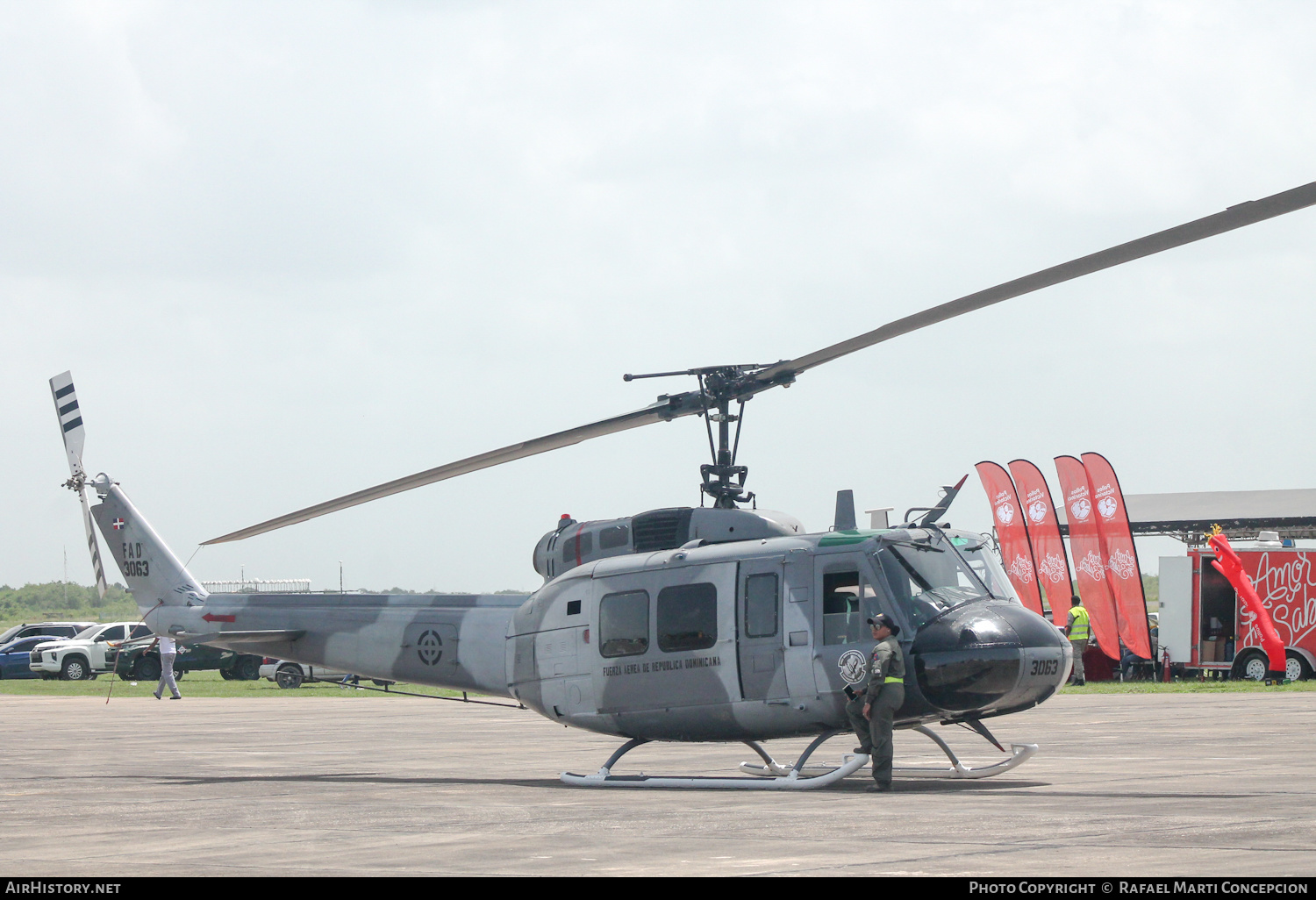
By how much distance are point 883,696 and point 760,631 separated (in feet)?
4.80

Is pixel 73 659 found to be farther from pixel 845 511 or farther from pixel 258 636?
pixel 845 511

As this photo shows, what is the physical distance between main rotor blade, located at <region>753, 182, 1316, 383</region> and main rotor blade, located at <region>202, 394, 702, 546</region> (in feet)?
3.14

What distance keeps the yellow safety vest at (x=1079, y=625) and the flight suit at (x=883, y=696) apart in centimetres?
1858

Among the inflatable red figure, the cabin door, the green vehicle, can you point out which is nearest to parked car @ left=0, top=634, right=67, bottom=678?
the green vehicle

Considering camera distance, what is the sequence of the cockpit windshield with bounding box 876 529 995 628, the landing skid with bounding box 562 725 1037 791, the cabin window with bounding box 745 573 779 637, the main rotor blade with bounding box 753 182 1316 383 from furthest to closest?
the cabin window with bounding box 745 573 779 637 → the cockpit windshield with bounding box 876 529 995 628 → the landing skid with bounding box 562 725 1037 791 → the main rotor blade with bounding box 753 182 1316 383

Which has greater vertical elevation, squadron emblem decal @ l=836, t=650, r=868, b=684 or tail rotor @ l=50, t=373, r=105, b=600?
tail rotor @ l=50, t=373, r=105, b=600

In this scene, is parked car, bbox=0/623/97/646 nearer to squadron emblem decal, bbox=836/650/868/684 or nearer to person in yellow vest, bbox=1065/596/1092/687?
person in yellow vest, bbox=1065/596/1092/687

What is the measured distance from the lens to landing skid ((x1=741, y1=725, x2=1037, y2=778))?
519 inches

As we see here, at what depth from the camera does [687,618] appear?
13602 mm

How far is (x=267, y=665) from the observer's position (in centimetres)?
3875

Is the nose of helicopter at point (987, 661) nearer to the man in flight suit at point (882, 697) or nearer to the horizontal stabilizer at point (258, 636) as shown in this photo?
the man in flight suit at point (882, 697)

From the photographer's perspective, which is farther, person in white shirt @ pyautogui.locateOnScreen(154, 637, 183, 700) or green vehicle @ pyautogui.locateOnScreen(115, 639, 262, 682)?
green vehicle @ pyautogui.locateOnScreen(115, 639, 262, 682)

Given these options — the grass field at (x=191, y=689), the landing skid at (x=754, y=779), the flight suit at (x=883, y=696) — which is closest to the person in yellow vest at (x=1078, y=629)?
the grass field at (x=191, y=689)
